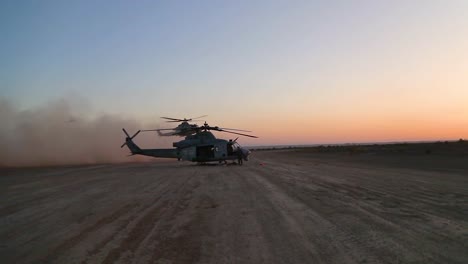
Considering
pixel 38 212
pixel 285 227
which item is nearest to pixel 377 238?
pixel 285 227

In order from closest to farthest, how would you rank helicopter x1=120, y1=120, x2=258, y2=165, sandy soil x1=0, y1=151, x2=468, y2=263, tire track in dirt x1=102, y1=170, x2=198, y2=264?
sandy soil x1=0, y1=151, x2=468, y2=263 → tire track in dirt x1=102, y1=170, x2=198, y2=264 → helicopter x1=120, y1=120, x2=258, y2=165

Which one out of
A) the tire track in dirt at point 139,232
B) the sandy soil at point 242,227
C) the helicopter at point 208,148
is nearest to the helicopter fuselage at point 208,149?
the helicopter at point 208,148

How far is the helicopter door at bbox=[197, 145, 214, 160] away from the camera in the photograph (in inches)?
1366

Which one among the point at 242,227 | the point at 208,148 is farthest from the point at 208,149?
the point at 242,227

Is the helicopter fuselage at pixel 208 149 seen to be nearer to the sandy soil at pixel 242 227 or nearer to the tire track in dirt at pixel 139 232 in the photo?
the sandy soil at pixel 242 227

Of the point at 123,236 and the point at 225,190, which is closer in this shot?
the point at 123,236

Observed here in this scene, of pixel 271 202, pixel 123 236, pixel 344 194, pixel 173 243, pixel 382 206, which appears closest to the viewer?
pixel 173 243

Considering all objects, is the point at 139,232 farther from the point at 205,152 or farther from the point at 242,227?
the point at 205,152

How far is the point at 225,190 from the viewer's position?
1467 centimetres

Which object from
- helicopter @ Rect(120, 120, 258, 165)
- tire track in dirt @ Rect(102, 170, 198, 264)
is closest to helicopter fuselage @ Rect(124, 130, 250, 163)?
helicopter @ Rect(120, 120, 258, 165)

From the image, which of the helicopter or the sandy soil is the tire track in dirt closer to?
the sandy soil

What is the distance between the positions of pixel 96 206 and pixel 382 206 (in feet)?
25.1

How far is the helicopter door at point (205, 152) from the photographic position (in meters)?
34.7

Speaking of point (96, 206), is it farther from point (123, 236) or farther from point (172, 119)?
point (172, 119)
